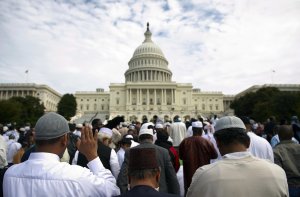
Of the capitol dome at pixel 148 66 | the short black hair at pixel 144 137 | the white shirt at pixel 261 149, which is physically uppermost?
the capitol dome at pixel 148 66

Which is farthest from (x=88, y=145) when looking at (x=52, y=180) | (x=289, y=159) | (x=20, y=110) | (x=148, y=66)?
(x=148, y=66)

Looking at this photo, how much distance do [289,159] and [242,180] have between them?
9.58 feet

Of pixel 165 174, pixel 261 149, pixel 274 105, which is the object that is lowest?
pixel 165 174

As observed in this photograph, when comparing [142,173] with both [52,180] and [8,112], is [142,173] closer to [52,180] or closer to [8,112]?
[52,180]

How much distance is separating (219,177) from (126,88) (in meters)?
88.5

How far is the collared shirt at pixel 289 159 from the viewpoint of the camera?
4.83 metres

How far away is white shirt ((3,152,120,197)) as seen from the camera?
99.7 inches

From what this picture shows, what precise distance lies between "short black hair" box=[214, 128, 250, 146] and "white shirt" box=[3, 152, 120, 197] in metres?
1.30

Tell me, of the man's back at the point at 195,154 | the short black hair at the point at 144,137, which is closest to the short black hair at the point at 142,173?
the short black hair at the point at 144,137

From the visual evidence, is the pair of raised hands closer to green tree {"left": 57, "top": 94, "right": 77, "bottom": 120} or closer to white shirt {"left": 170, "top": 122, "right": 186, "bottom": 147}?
white shirt {"left": 170, "top": 122, "right": 186, "bottom": 147}

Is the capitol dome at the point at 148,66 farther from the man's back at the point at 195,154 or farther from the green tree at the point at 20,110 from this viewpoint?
the man's back at the point at 195,154

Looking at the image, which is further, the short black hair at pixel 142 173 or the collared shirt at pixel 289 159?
the collared shirt at pixel 289 159

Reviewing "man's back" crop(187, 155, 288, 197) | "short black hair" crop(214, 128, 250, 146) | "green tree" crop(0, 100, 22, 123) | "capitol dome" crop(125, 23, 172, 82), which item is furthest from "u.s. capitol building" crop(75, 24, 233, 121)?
"man's back" crop(187, 155, 288, 197)

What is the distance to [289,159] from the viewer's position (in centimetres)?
498
